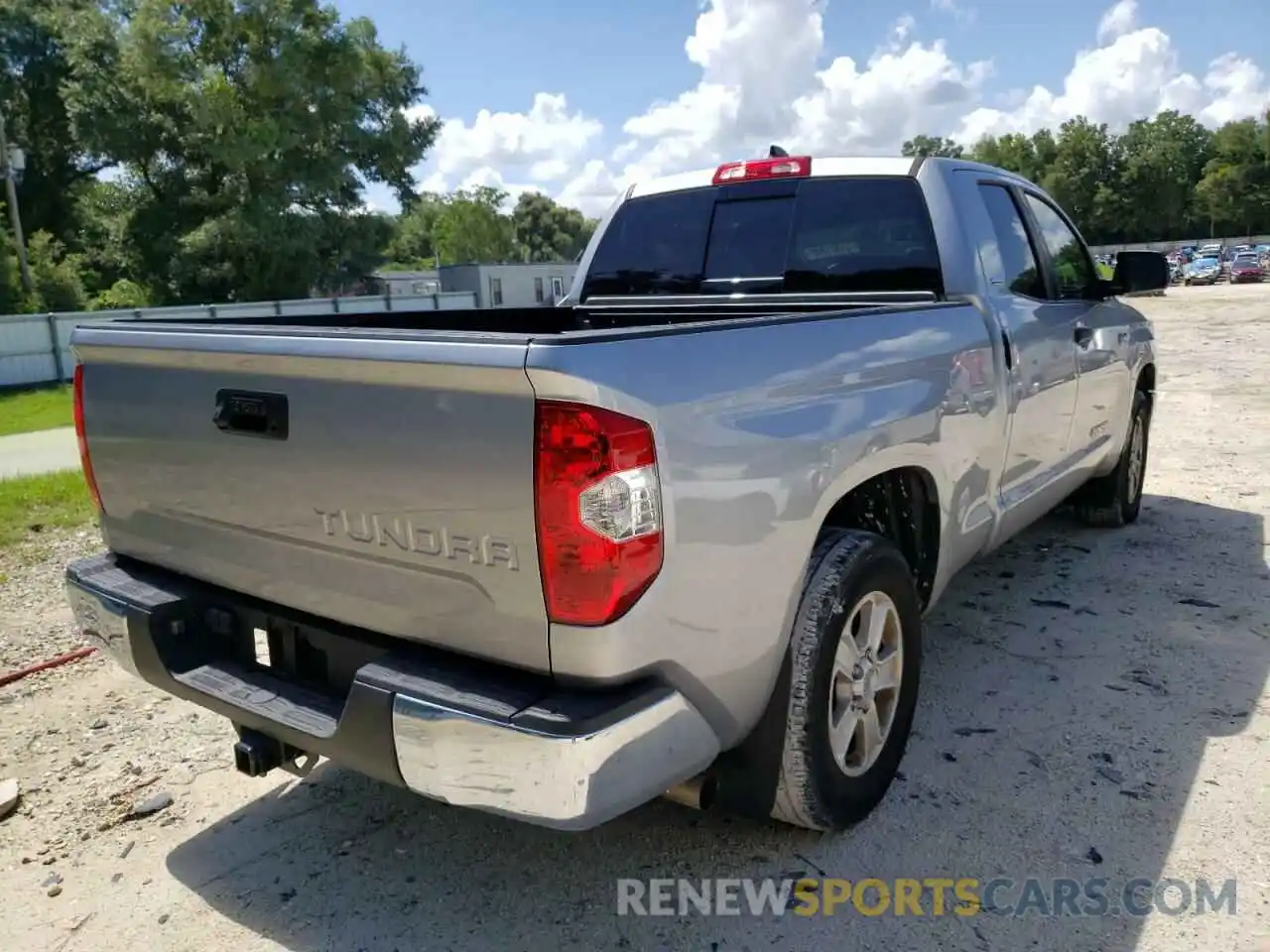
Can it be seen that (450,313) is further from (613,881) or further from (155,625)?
(613,881)

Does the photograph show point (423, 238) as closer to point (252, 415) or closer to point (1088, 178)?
point (1088, 178)

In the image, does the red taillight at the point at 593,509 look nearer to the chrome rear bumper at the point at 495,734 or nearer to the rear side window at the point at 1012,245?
the chrome rear bumper at the point at 495,734

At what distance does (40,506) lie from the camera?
7.29 meters

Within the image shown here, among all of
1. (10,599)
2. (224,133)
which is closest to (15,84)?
(224,133)

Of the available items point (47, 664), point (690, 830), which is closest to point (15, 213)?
point (47, 664)

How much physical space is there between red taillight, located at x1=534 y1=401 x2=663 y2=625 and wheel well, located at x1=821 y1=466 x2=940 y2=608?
119 cm

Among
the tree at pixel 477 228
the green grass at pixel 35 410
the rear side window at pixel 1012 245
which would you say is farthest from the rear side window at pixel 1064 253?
the tree at pixel 477 228

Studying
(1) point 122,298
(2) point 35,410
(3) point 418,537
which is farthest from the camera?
(1) point 122,298

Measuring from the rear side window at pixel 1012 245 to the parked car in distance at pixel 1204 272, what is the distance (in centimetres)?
5322

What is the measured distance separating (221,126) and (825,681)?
32939mm

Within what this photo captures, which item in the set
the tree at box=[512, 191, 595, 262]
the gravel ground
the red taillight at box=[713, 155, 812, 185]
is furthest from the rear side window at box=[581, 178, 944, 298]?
the tree at box=[512, 191, 595, 262]

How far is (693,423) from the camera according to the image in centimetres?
211

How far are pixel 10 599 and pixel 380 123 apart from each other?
3260 cm

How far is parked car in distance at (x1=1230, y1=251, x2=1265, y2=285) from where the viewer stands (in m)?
48.8
